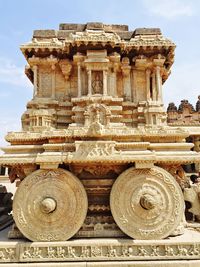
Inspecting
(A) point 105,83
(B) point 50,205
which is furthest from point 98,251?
(A) point 105,83

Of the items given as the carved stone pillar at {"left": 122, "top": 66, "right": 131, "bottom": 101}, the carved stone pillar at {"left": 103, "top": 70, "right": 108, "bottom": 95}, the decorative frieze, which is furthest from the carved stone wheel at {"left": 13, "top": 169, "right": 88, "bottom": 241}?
the carved stone pillar at {"left": 122, "top": 66, "right": 131, "bottom": 101}

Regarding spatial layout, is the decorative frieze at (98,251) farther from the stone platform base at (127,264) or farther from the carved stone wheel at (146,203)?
the carved stone wheel at (146,203)

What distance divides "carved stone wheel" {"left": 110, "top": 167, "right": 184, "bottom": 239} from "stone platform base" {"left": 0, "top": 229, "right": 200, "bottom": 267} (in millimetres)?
249

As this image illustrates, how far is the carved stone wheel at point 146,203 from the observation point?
16.3ft

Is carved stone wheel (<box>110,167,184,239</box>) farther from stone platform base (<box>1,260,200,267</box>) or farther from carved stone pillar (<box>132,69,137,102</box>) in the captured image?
carved stone pillar (<box>132,69,137,102</box>)

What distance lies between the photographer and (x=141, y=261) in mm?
4641

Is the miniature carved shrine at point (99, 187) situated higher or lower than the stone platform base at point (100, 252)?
higher

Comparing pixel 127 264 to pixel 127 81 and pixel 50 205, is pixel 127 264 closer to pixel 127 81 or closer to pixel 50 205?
pixel 50 205

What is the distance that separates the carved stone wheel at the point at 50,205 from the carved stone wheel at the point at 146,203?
0.73m

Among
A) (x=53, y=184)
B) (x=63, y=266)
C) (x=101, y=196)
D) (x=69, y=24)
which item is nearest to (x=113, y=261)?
(x=63, y=266)

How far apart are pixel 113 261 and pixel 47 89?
598 centimetres

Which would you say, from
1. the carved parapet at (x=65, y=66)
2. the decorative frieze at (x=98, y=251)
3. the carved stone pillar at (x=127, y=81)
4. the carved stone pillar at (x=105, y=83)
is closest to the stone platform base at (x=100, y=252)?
the decorative frieze at (x=98, y=251)

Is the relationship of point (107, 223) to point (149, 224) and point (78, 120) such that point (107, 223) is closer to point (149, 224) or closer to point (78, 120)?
point (149, 224)

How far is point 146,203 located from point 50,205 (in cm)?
183
